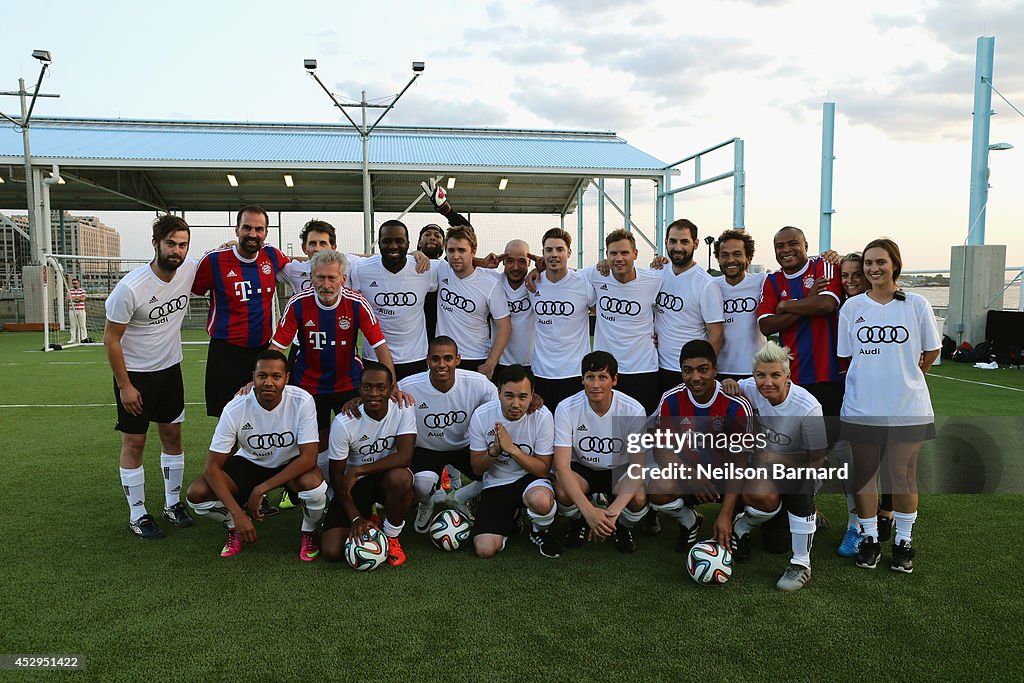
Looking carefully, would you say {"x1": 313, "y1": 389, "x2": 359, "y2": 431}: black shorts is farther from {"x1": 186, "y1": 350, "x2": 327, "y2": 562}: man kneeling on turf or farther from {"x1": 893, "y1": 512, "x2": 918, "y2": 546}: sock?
{"x1": 893, "y1": 512, "x2": 918, "y2": 546}: sock

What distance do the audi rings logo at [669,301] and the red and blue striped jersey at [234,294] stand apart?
102 inches

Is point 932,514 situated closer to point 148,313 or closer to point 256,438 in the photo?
point 256,438

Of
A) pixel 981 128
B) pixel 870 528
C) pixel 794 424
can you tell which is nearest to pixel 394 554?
pixel 794 424

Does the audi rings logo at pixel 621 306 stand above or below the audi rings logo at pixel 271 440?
above

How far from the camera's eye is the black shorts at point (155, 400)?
4.14m

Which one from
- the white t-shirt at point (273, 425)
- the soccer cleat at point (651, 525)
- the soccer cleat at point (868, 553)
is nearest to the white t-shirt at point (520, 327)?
the soccer cleat at point (651, 525)

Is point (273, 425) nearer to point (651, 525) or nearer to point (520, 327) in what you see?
point (520, 327)

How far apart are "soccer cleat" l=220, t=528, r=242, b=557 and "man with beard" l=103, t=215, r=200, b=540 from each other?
1.69ft

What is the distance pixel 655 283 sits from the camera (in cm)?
458

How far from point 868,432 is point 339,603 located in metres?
2.73

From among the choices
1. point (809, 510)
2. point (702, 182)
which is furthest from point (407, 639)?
point (702, 182)

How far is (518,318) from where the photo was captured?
16.2ft

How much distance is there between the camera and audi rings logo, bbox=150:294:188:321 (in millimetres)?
4137

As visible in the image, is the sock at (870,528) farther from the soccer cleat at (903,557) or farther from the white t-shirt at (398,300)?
the white t-shirt at (398,300)
